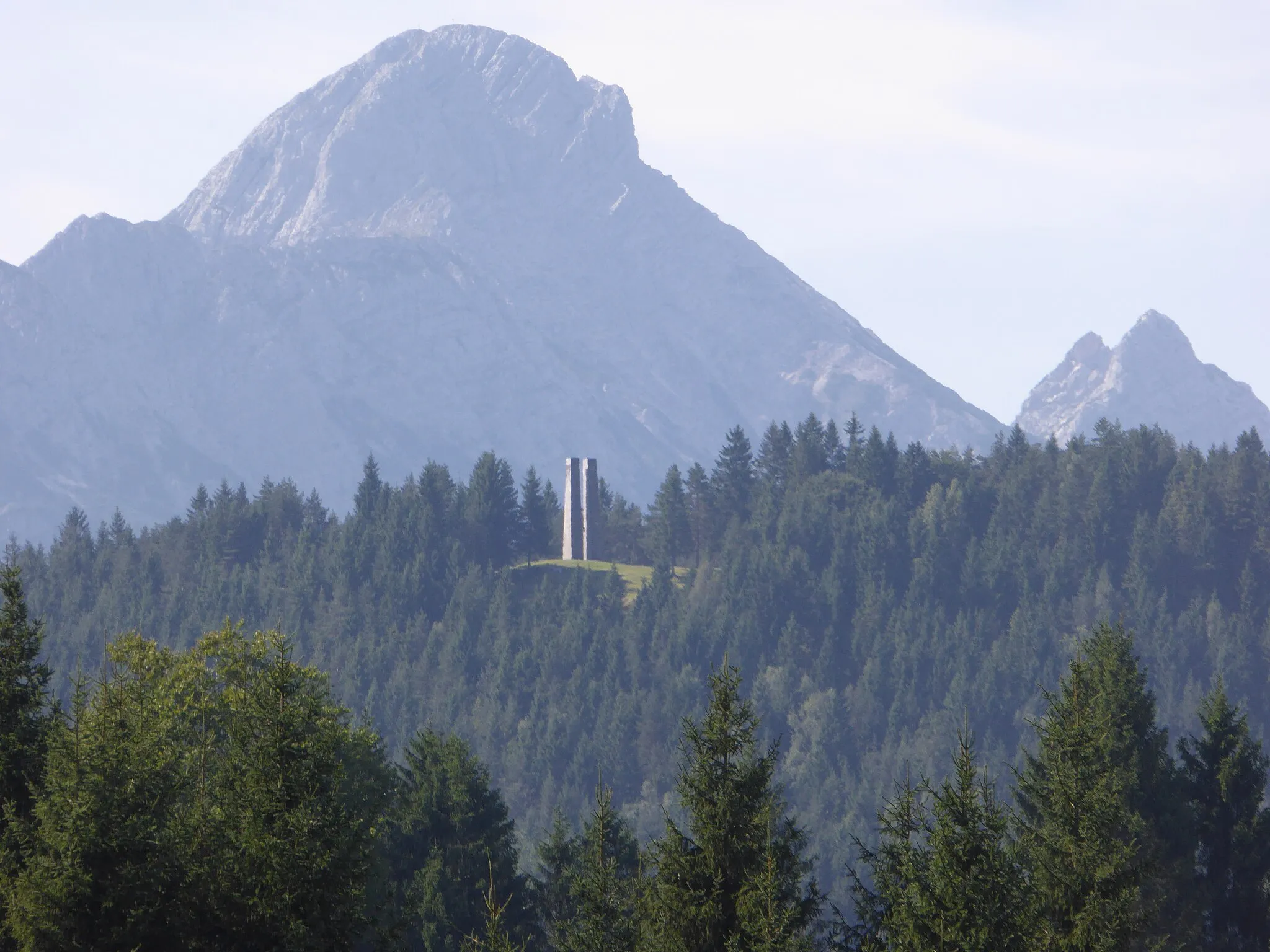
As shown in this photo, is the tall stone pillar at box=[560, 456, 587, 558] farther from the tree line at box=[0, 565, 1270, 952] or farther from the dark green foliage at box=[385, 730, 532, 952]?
the tree line at box=[0, 565, 1270, 952]

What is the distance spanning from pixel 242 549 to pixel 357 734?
15147 centimetres

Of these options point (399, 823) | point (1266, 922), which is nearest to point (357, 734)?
point (399, 823)

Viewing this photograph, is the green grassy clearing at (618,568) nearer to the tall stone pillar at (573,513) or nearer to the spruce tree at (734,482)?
the tall stone pillar at (573,513)

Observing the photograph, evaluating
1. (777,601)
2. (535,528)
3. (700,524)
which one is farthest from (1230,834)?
(700,524)

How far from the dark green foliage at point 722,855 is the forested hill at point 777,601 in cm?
13320

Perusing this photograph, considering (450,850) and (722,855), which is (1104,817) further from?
(450,850)

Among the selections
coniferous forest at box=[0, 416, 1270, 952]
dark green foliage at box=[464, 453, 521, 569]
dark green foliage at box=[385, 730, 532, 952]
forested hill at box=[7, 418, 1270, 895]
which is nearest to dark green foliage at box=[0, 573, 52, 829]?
coniferous forest at box=[0, 416, 1270, 952]

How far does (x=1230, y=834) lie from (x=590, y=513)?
12288cm

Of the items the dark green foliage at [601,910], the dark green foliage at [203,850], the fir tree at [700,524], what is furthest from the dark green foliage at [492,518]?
the dark green foliage at [203,850]

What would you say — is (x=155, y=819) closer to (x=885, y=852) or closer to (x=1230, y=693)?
(x=885, y=852)

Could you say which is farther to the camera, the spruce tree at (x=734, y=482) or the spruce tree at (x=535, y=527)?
the spruce tree at (x=734, y=482)

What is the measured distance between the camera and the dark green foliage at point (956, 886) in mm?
26094

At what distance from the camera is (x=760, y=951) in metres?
25.9

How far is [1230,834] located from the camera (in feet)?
168
